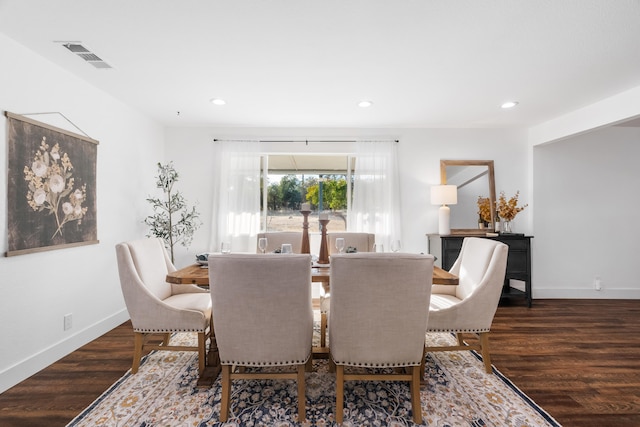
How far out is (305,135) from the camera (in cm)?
439

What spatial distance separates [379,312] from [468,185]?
3330mm

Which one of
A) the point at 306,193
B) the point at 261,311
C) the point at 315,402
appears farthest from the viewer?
the point at 306,193

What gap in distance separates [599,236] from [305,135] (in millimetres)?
4276

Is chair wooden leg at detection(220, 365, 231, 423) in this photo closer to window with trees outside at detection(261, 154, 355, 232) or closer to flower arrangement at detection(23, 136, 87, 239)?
flower arrangement at detection(23, 136, 87, 239)

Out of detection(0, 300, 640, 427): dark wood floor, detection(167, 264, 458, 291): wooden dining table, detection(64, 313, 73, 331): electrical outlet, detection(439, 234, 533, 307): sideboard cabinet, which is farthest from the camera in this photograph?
detection(439, 234, 533, 307): sideboard cabinet

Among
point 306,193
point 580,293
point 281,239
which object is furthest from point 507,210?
point 281,239

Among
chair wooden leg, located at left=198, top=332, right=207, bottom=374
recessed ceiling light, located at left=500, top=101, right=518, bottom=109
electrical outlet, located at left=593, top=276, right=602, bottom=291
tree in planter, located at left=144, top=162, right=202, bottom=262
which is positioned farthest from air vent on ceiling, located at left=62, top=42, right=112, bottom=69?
electrical outlet, located at left=593, top=276, right=602, bottom=291

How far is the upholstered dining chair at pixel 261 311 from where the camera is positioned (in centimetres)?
166

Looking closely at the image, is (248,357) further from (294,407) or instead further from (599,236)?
(599,236)

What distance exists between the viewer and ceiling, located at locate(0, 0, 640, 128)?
1.83m

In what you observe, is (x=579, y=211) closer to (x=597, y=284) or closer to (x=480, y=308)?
(x=597, y=284)

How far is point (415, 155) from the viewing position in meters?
4.38

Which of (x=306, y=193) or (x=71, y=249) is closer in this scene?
(x=71, y=249)

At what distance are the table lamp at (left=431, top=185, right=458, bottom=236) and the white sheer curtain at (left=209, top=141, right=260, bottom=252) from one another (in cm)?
236
